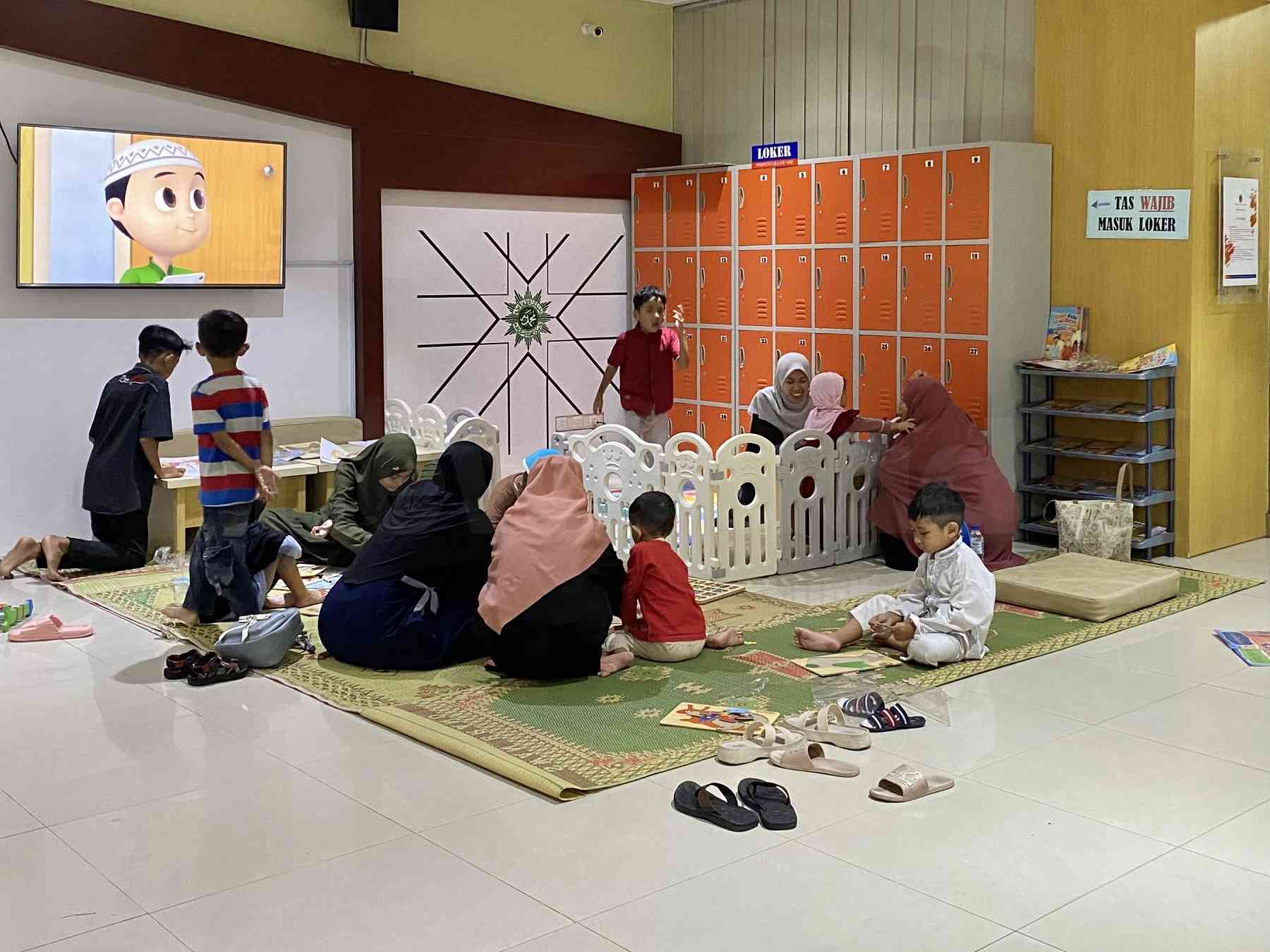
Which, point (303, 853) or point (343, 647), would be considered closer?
point (303, 853)

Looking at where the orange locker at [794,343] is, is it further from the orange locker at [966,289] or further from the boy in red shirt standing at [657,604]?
the boy in red shirt standing at [657,604]

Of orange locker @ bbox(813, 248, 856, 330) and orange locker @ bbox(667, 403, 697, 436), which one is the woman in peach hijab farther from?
orange locker @ bbox(667, 403, 697, 436)

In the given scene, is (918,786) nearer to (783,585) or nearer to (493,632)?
(493,632)

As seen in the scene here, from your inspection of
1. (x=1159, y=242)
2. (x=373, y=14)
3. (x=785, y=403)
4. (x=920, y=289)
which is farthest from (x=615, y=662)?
(x=373, y=14)

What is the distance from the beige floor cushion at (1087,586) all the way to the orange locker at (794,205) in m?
3.14

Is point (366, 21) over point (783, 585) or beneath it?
over

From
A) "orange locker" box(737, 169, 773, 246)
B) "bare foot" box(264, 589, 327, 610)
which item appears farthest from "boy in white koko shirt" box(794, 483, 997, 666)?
"orange locker" box(737, 169, 773, 246)

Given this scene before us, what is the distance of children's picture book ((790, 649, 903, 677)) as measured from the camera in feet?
17.0

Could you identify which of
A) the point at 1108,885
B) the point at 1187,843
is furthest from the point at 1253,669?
the point at 1108,885

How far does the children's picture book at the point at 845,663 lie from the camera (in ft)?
17.0

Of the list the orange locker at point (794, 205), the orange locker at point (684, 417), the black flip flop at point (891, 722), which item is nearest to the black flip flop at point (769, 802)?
the black flip flop at point (891, 722)

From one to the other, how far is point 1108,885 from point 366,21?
7023 millimetres

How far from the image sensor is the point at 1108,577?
6.33 metres

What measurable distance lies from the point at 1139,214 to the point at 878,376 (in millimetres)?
1780
